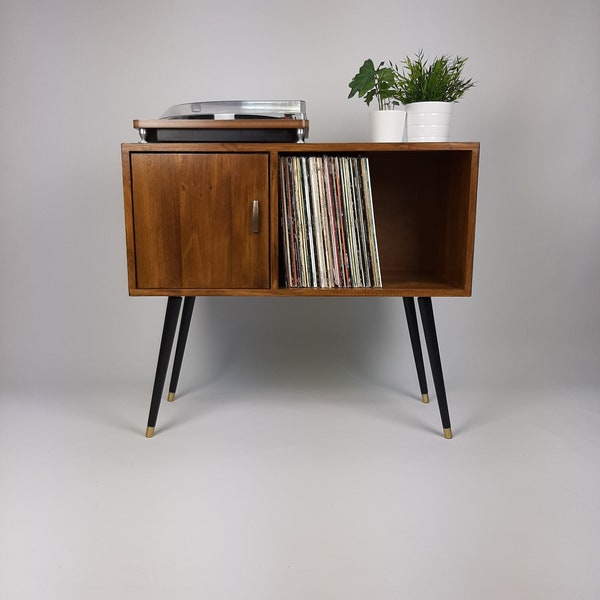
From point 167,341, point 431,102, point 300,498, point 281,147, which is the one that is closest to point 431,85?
point 431,102

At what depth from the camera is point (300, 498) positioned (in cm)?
124

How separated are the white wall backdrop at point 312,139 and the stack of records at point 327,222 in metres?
0.56

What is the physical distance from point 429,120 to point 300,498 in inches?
36.4

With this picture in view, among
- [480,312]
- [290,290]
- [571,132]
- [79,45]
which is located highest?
[79,45]

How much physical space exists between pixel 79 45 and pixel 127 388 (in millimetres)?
1092

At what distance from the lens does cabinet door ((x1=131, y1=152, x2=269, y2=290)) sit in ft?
4.58

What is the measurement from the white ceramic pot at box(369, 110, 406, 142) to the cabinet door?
295 mm

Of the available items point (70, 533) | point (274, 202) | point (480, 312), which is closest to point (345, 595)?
point (70, 533)

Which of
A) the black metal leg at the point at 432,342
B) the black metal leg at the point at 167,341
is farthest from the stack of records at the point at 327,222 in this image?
the black metal leg at the point at 167,341

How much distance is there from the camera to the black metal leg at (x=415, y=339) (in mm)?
1745

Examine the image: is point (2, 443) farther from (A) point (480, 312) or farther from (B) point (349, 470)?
(A) point (480, 312)

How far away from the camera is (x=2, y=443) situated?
4.96 feet

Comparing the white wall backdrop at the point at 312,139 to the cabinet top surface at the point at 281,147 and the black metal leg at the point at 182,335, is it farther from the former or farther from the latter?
the cabinet top surface at the point at 281,147

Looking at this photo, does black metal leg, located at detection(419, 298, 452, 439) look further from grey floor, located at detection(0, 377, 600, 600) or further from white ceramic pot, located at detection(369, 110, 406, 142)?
white ceramic pot, located at detection(369, 110, 406, 142)
